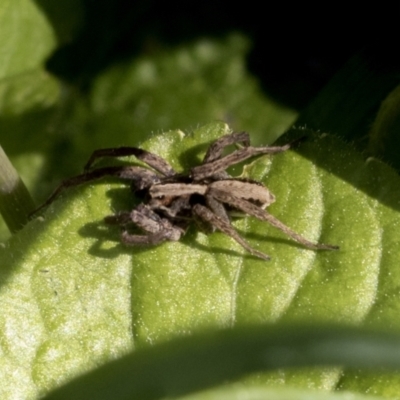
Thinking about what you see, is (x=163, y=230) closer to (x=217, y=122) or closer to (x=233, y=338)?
(x=217, y=122)

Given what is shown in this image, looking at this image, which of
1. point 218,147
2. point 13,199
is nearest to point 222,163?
point 218,147

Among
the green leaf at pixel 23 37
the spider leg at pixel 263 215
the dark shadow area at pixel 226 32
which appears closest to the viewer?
the spider leg at pixel 263 215

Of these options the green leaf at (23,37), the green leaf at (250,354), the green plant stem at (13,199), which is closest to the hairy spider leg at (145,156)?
the green plant stem at (13,199)

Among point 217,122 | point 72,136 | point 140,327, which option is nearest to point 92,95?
point 72,136

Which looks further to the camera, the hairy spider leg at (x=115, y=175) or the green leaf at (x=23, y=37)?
the green leaf at (x=23, y=37)

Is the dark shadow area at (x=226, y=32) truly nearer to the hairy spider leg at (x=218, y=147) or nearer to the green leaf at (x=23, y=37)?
the green leaf at (x=23, y=37)

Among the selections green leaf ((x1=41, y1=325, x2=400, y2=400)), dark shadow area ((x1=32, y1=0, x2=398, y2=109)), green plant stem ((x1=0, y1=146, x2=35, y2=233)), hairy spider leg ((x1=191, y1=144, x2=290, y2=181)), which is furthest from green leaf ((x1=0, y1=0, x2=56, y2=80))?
green leaf ((x1=41, y1=325, x2=400, y2=400))
